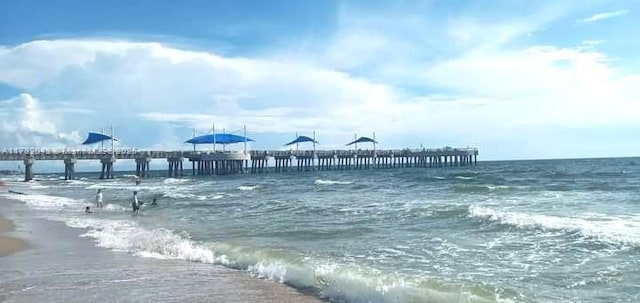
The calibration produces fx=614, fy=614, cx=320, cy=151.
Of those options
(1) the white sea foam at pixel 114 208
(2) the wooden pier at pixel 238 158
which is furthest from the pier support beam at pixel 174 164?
(1) the white sea foam at pixel 114 208

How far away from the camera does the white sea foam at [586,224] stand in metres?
12.0

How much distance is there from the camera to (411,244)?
42.0 feet

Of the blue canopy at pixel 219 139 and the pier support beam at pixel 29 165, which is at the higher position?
the blue canopy at pixel 219 139

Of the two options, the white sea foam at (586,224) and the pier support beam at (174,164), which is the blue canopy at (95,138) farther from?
the white sea foam at (586,224)

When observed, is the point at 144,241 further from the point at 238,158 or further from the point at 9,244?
the point at 238,158

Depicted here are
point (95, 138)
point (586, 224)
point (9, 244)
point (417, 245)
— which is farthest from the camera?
point (95, 138)

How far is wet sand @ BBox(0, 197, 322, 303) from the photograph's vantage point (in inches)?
331

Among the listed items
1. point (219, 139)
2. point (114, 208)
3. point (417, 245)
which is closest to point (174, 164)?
point (219, 139)

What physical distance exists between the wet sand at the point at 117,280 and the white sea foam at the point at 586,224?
269 inches

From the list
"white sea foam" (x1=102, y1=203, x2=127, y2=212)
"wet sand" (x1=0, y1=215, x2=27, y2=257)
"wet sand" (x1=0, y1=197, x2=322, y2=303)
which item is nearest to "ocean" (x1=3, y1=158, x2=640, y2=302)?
"wet sand" (x1=0, y1=197, x2=322, y2=303)

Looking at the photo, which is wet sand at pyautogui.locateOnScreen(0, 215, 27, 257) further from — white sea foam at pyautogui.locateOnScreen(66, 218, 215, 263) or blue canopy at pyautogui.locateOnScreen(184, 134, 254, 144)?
blue canopy at pyautogui.locateOnScreen(184, 134, 254, 144)

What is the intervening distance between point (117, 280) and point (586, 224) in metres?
10.2

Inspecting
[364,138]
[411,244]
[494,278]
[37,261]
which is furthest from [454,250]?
[364,138]

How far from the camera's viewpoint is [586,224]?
13992 mm
